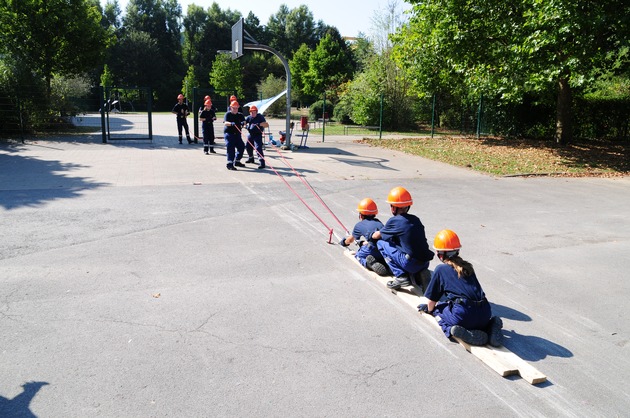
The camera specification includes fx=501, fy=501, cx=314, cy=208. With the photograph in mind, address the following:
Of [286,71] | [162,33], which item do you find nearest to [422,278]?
[286,71]

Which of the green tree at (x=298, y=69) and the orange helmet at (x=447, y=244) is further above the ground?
the green tree at (x=298, y=69)

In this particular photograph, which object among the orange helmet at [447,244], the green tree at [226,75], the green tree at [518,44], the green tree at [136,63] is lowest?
the orange helmet at [447,244]

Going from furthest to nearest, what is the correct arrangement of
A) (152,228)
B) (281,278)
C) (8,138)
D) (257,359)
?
1. (8,138)
2. (152,228)
3. (281,278)
4. (257,359)

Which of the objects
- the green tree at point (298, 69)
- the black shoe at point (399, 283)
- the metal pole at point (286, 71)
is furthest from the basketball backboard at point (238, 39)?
the green tree at point (298, 69)

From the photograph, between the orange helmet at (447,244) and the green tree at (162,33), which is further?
the green tree at (162,33)

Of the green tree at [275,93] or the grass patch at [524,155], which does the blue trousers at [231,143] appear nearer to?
the grass patch at [524,155]

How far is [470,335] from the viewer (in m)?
4.53

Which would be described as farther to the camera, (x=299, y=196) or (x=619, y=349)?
(x=299, y=196)

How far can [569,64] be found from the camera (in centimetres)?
1469

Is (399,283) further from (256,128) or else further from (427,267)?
(256,128)

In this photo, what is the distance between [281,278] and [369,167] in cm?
995

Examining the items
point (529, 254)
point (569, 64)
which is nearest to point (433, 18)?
point (569, 64)

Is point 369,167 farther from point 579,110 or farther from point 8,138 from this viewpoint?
point 8,138

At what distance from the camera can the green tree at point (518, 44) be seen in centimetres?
1448
